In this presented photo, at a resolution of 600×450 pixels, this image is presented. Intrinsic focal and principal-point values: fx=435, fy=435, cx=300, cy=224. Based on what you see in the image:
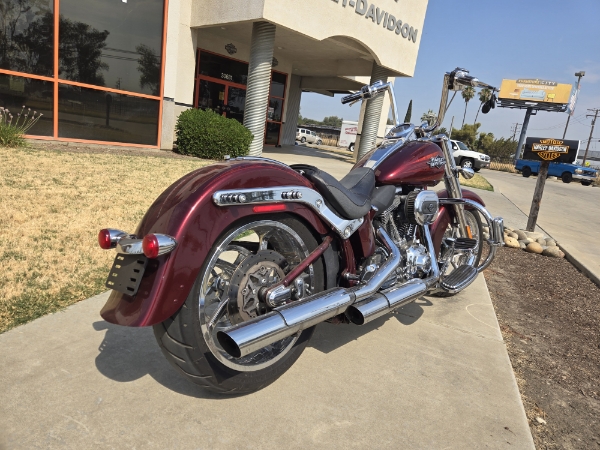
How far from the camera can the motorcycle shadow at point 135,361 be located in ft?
7.39

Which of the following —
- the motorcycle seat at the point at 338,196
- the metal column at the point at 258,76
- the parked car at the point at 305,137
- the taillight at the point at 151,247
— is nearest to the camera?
the taillight at the point at 151,247

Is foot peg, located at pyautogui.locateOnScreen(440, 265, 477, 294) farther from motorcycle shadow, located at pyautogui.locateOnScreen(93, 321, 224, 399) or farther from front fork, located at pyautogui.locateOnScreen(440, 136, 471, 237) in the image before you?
motorcycle shadow, located at pyautogui.locateOnScreen(93, 321, 224, 399)

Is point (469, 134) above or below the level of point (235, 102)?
above

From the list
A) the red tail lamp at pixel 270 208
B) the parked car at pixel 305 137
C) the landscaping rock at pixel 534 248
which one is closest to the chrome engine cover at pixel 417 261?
the red tail lamp at pixel 270 208

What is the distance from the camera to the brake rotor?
2206 mm

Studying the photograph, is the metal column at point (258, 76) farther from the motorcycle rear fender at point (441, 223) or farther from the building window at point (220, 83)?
the motorcycle rear fender at point (441, 223)

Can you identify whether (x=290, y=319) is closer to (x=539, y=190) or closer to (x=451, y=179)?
(x=451, y=179)

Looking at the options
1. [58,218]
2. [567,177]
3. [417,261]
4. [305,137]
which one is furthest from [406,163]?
[305,137]

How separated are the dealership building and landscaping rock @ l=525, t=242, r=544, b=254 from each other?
27.1 ft

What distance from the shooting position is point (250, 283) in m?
2.24

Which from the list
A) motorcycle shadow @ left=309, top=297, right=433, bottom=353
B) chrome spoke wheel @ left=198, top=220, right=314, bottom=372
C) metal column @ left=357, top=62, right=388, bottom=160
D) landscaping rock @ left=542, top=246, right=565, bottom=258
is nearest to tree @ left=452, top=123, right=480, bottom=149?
metal column @ left=357, top=62, right=388, bottom=160

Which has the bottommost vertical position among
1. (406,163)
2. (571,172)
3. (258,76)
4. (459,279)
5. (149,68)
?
(459,279)

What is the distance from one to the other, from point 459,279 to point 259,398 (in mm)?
1951

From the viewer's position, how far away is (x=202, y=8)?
12438mm
